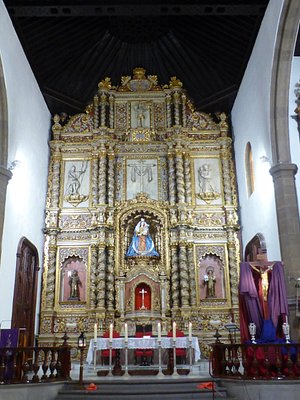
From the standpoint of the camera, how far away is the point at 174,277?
15.9 metres

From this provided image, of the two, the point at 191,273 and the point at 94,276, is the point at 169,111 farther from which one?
the point at 94,276

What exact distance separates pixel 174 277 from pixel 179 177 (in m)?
3.52

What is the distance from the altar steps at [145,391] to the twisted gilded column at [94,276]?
6.02m

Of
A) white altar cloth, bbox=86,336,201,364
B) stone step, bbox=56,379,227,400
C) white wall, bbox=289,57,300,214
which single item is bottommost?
stone step, bbox=56,379,227,400

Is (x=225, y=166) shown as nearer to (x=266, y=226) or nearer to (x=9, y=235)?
(x=266, y=226)

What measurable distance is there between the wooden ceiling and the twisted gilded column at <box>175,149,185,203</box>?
2.61m

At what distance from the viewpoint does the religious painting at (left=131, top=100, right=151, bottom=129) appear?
18.2 metres

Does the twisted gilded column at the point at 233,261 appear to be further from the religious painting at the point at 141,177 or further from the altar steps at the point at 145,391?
the altar steps at the point at 145,391

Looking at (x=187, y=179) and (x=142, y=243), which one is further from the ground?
(x=187, y=179)

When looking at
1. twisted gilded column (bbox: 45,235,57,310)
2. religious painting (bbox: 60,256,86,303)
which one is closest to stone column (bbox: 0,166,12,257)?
twisted gilded column (bbox: 45,235,57,310)

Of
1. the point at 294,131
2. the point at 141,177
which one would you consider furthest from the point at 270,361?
the point at 141,177

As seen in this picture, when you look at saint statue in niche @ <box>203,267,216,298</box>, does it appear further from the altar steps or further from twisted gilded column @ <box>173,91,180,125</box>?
the altar steps

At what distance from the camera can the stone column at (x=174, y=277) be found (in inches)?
618

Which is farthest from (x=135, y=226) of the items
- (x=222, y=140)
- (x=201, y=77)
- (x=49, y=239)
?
(x=201, y=77)
